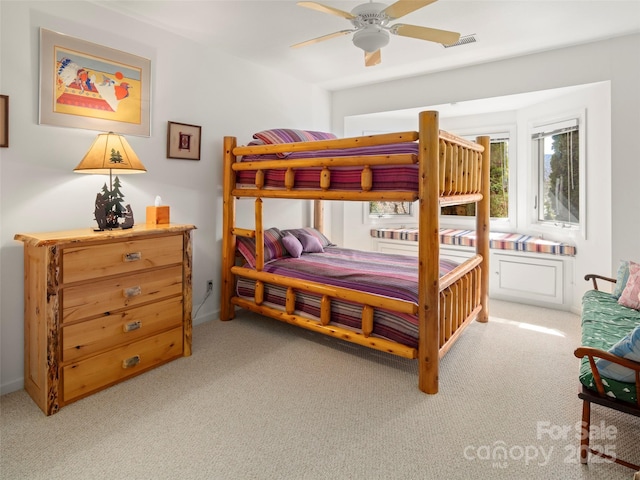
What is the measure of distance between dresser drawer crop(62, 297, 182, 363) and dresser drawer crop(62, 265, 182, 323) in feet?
0.16

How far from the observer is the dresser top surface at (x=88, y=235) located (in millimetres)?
1975

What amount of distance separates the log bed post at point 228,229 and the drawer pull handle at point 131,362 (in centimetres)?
112

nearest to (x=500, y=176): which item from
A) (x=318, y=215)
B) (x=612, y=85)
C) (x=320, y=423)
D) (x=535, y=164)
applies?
(x=535, y=164)

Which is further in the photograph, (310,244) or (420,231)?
(310,244)

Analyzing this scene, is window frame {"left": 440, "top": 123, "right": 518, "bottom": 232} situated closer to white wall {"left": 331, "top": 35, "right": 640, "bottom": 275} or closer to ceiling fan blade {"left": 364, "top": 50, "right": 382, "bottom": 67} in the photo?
white wall {"left": 331, "top": 35, "right": 640, "bottom": 275}

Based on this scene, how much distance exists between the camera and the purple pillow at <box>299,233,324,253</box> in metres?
3.78

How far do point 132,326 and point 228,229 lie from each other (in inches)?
51.2

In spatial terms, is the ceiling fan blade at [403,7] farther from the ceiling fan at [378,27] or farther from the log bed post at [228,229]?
the log bed post at [228,229]

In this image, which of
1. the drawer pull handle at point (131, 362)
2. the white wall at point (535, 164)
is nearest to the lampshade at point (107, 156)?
the drawer pull handle at point (131, 362)

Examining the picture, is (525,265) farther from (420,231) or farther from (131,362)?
(131,362)

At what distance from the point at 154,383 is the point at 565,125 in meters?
4.51

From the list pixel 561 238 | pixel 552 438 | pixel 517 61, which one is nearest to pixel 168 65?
pixel 517 61

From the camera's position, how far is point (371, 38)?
7.48ft

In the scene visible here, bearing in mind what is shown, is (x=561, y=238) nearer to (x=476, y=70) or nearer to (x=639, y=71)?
(x=639, y=71)
